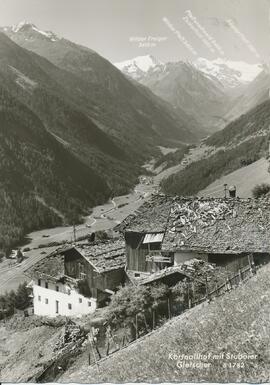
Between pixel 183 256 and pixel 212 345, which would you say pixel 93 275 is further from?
pixel 212 345

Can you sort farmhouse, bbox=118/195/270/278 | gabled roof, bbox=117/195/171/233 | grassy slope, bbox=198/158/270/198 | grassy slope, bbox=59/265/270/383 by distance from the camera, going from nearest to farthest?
grassy slope, bbox=59/265/270/383 < farmhouse, bbox=118/195/270/278 < gabled roof, bbox=117/195/171/233 < grassy slope, bbox=198/158/270/198

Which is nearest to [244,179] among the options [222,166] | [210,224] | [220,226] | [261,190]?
[261,190]

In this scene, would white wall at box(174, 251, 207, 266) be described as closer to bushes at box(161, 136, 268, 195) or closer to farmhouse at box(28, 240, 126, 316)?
farmhouse at box(28, 240, 126, 316)

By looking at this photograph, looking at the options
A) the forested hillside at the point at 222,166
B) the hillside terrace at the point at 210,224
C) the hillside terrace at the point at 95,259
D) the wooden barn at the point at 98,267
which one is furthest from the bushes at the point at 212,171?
the hillside terrace at the point at 210,224

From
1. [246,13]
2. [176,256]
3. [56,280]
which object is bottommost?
[56,280]

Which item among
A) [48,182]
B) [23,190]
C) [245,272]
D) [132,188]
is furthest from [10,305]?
[132,188]

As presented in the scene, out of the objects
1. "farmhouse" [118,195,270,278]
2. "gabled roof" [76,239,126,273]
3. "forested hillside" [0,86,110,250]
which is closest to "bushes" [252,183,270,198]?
"gabled roof" [76,239,126,273]

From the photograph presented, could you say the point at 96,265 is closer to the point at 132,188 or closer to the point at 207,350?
the point at 207,350
